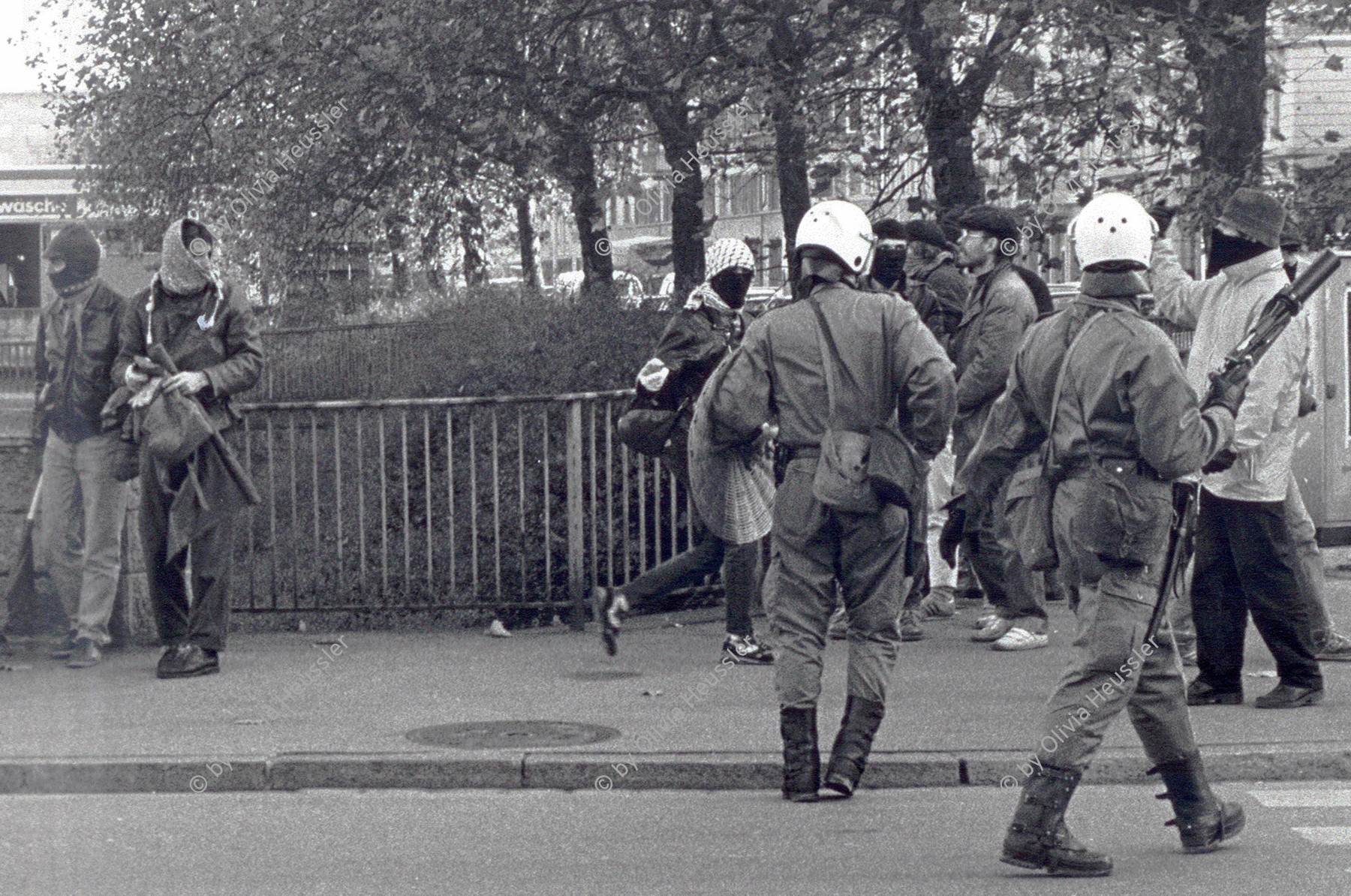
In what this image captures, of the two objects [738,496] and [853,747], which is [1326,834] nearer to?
[853,747]

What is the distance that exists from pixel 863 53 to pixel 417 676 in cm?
742

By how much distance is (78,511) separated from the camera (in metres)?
9.55

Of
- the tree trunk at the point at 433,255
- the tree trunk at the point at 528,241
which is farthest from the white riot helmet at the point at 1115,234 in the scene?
the tree trunk at the point at 528,241

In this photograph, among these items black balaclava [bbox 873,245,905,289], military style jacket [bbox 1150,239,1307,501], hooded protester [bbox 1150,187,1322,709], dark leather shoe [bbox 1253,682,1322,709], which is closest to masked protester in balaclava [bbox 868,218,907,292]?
black balaclava [bbox 873,245,905,289]

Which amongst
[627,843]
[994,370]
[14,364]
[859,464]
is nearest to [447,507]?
[994,370]

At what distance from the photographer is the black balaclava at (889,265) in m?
9.65

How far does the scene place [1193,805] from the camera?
5859mm

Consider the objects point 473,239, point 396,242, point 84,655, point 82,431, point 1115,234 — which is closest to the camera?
point 1115,234

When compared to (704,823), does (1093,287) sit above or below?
above

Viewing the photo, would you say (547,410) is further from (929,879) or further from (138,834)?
(929,879)

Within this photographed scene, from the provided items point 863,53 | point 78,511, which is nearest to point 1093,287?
point 78,511

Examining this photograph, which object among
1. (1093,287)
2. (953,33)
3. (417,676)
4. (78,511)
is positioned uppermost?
(953,33)

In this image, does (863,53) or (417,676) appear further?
(863,53)

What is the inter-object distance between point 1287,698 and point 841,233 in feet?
8.69
